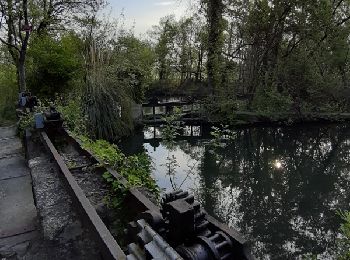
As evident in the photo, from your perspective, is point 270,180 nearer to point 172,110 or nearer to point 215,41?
point 172,110

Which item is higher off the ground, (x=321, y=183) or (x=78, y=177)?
(x=78, y=177)

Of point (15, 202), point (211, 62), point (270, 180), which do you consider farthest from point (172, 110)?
point (15, 202)

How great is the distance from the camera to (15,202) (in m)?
3.94

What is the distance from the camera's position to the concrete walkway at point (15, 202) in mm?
3152

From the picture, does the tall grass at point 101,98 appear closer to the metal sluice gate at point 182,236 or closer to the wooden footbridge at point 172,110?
the wooden footbridge at point 172,110

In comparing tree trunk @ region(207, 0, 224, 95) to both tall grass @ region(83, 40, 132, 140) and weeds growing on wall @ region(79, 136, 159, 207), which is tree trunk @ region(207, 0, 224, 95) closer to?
Answer: tall grass @ region(83, 40, 132, 140)

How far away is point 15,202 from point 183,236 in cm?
304

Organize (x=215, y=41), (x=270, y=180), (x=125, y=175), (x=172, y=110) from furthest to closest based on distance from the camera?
(x=215, y=41)
(x=172, y=110)
(x=270, y=180)
(x=125, y=175)

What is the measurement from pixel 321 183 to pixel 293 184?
71 centimetres

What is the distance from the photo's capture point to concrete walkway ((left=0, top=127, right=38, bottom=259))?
10.3 ft

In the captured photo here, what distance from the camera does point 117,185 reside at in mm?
3303

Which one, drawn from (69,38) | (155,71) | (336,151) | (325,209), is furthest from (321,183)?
(155,71)

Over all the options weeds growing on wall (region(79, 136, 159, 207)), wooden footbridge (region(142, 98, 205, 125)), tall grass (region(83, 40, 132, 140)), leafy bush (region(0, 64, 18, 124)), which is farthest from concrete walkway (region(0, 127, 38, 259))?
wooden footbridge (region(142, 98, 205, 125))

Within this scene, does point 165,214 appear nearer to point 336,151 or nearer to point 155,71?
point 336,151
